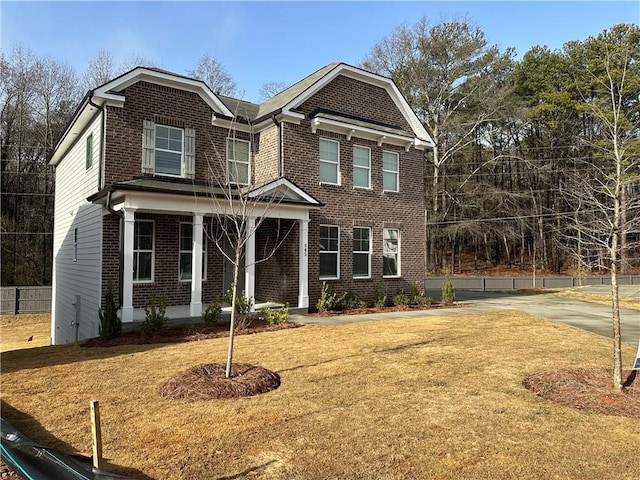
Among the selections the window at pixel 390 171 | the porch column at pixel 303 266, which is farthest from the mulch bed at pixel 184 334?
the window at pixel 390 171

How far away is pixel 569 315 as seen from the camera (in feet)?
49.1

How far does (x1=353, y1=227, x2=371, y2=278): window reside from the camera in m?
15.9

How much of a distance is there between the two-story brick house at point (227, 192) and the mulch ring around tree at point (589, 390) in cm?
659

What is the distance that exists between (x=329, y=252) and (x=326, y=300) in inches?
67.8

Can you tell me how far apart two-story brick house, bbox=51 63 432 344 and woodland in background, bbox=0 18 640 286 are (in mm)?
11851

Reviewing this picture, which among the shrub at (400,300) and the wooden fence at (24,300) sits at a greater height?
the shrub at (400,300)

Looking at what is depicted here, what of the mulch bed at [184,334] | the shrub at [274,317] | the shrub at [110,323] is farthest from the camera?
the shrub at [274,317]

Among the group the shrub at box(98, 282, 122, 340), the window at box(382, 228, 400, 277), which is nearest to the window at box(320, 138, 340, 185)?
the window at box(382, 228, 400, 277)

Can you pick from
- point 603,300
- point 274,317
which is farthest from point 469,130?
point 274,317

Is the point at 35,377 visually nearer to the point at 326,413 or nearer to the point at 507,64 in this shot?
the point at 326,413

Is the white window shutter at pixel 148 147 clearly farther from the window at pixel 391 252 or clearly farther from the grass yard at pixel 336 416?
the window at pixel 391 252

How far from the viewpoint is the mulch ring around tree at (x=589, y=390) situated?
5367mm

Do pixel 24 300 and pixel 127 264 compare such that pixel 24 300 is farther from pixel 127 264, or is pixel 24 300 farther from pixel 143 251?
pixel 127 264

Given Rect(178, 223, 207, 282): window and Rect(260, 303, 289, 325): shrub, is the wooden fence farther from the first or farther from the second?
Rect(260, 303, 289, 325): shrub
